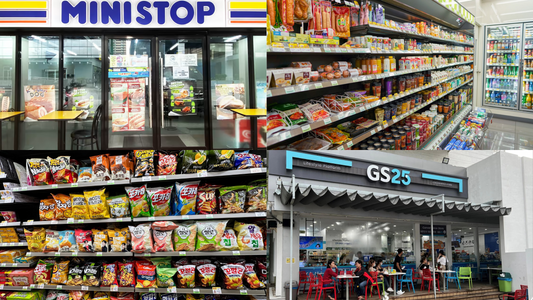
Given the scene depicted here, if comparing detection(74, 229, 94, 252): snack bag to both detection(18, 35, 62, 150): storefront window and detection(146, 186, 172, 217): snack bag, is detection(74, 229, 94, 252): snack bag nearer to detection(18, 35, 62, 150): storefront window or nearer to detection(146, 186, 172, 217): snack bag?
detection(146, 186, 172, 217): snack bag

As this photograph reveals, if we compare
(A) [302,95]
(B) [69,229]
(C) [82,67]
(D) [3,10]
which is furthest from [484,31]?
(D) [3,10]

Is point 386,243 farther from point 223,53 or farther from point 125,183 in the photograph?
point 125,183

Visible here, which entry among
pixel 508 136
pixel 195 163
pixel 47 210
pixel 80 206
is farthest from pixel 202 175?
pixel 508 136

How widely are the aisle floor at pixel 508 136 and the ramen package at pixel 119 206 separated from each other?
3.69 metres

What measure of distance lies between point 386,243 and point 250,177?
13.7 ft

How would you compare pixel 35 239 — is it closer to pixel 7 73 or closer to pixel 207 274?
pixel 207 274

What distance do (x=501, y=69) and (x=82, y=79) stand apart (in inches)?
225

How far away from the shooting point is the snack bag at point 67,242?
317 centimetres

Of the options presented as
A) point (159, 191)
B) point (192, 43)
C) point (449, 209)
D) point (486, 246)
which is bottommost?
point (486, 246)

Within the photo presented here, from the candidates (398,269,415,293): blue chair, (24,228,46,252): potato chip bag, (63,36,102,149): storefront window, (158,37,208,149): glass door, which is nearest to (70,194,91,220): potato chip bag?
(24,228,46,252): potato chip bag

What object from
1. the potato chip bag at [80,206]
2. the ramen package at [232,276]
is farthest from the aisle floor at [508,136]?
the potato chip bag at [80,206]

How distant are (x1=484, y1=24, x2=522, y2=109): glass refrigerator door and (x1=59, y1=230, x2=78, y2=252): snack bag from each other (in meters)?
4.58

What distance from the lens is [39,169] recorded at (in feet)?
10.3

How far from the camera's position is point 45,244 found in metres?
3.19
